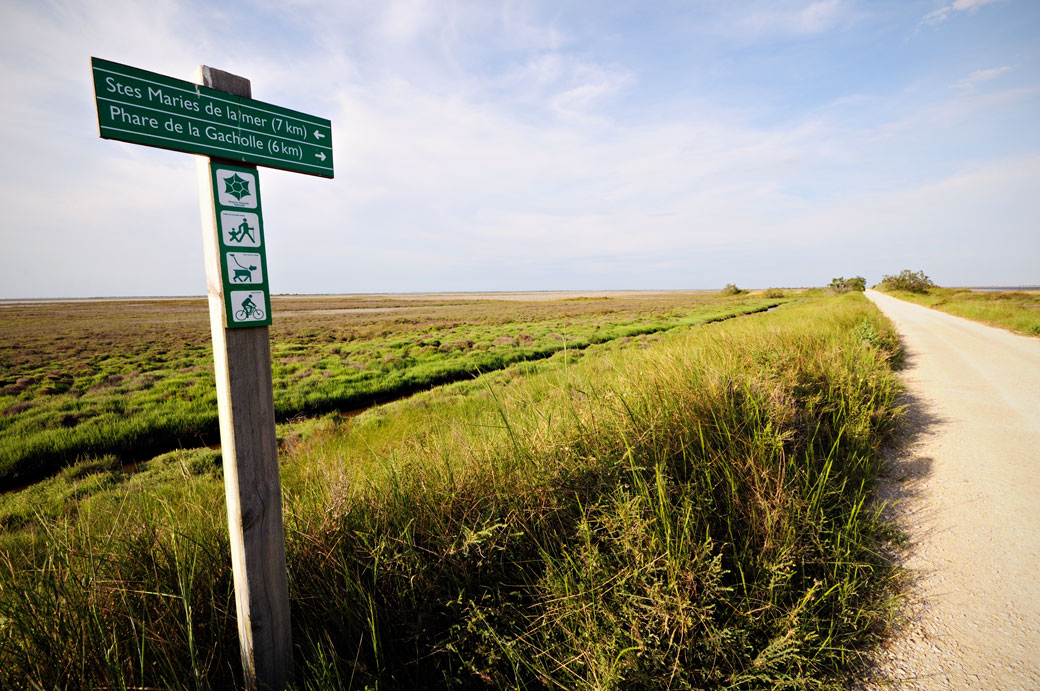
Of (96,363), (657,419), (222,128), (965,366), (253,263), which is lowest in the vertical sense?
(96,363)

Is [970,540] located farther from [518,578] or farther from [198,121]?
[198,121]

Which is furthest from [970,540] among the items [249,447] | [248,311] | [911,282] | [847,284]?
[847,284]

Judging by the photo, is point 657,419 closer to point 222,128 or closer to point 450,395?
point 222,128

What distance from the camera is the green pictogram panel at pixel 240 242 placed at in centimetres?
182

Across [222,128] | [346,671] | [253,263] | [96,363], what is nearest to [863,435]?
[346,671]

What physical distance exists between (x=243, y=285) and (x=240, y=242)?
0.19 meters

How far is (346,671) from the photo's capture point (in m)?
2.08

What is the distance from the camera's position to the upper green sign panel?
5.27ft

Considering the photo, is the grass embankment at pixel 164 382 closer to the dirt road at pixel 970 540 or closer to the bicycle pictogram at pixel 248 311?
the bicycle pictogram at pixel 248 311

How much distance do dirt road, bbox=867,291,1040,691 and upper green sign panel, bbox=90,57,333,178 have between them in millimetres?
4046

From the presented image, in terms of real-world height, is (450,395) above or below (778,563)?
below

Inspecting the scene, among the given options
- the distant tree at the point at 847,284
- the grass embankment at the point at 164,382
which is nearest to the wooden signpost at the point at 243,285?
the grass embankment at the point at 164,382

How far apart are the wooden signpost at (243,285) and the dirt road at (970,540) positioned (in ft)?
10.3

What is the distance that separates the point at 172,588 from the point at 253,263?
1876mm
